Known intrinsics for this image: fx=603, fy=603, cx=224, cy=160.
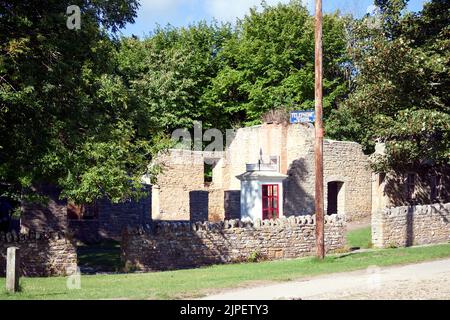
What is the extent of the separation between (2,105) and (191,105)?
28.5 meters

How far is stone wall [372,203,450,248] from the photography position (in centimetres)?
2120

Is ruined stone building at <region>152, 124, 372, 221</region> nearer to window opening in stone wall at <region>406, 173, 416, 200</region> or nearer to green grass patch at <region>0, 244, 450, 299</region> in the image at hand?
window opening in stone wall at <region>406, 173, 416, 200</region>

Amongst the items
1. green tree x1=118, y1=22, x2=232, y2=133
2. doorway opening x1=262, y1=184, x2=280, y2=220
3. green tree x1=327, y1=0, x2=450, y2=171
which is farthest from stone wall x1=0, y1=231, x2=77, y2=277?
green tree x1=118, y1=22, x2=232, y2=133

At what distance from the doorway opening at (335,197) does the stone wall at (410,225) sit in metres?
7.35

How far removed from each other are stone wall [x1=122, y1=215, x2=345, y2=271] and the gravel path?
17.2ft

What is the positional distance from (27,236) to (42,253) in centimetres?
63

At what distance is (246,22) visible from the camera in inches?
1784

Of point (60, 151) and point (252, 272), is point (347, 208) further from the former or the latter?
point (60, 151)

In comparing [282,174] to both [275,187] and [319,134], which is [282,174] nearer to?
[275,187]

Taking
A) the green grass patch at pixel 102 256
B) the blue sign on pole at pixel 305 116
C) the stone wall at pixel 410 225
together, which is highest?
the blue sign on pole at pixel 305 116

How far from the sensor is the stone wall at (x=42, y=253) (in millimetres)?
16234

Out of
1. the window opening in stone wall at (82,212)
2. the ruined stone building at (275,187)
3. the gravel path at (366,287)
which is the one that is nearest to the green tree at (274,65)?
the ruined stone building at (275,187)

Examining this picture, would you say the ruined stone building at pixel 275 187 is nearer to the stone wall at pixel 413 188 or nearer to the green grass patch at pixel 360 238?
the stone wall at pixel 413 188

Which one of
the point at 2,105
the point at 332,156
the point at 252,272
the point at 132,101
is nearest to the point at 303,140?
the point at 332,156
